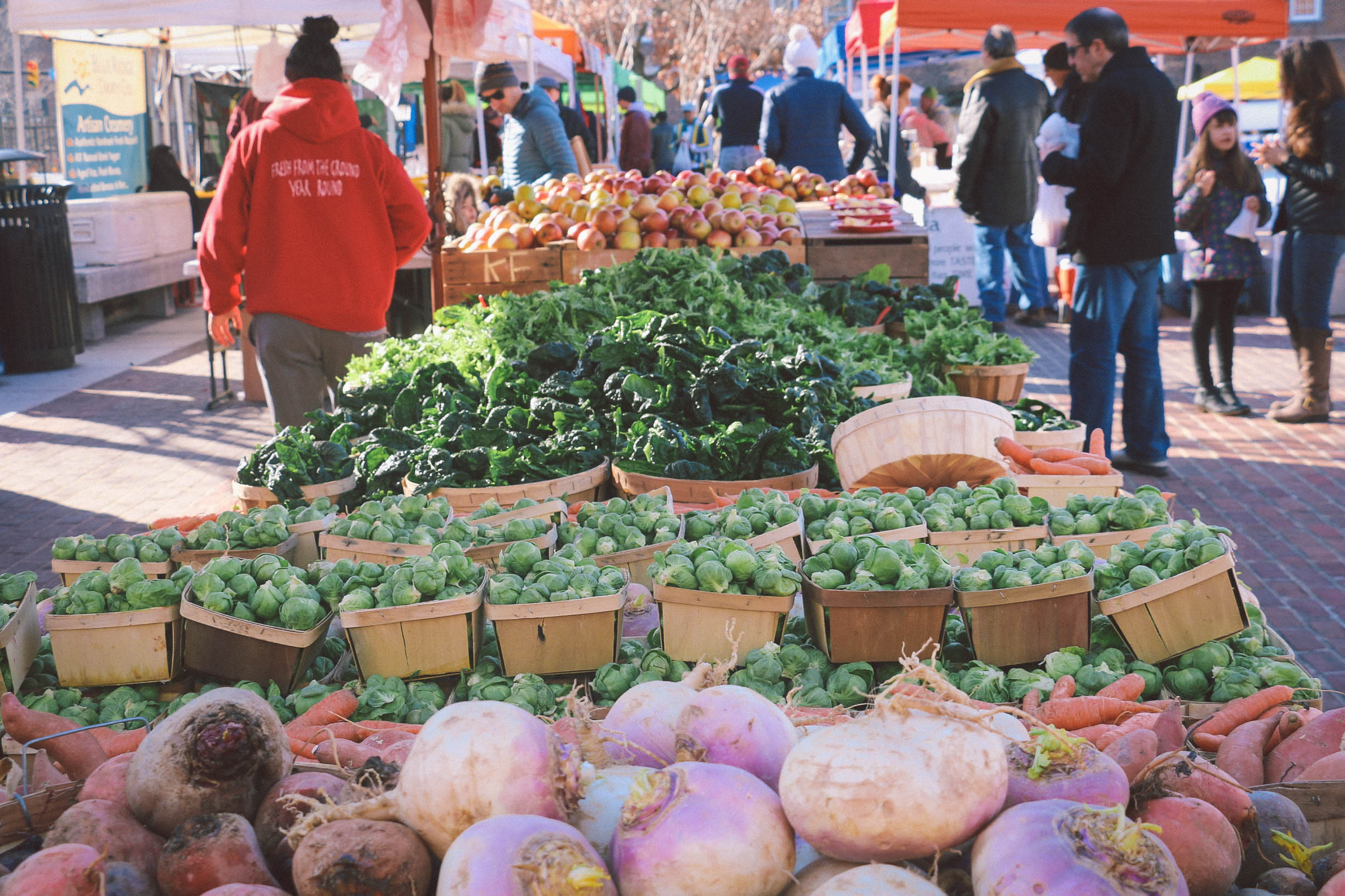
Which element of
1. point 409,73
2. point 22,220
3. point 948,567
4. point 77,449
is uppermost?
point 409,73

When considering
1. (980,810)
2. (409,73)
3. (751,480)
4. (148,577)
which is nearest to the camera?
(980,810)

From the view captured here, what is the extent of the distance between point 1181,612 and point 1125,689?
32 cm

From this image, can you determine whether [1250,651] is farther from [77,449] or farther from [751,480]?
[77,449]

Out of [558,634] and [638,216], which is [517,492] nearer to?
[558,634]

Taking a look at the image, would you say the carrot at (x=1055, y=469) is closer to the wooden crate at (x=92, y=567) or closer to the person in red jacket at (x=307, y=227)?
the wooden crate at (x=92, y=567)

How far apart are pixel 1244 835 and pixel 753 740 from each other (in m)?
0.80

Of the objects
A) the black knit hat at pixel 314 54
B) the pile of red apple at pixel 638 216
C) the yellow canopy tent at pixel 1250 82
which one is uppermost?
the yellow canopy tent at pixel 1250 82

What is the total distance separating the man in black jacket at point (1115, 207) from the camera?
227 inches

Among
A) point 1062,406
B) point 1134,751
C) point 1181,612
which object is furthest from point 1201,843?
point 1062,406

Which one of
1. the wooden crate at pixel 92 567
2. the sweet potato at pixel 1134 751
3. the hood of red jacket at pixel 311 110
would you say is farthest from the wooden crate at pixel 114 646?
the hood of red jacket at pixel 311 110

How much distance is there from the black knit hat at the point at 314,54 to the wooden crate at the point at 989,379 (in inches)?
131

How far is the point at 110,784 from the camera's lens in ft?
5.63

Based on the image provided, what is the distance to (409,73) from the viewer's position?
272 inches

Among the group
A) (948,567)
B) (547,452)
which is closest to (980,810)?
(948,567)
